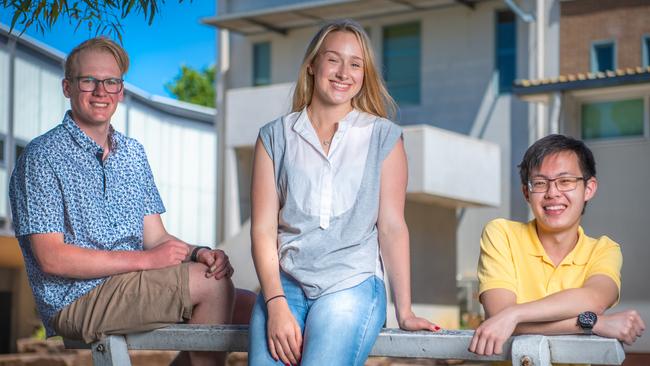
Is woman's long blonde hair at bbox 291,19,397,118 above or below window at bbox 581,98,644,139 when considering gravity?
below

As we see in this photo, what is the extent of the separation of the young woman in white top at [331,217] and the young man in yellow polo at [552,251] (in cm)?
→ 28

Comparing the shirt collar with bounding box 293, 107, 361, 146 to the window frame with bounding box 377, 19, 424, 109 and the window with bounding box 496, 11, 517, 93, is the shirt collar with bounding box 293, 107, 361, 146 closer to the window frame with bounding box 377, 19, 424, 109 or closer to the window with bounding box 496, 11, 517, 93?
the window with bounding box 496, 11, 517, 93

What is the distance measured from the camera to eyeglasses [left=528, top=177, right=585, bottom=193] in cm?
331

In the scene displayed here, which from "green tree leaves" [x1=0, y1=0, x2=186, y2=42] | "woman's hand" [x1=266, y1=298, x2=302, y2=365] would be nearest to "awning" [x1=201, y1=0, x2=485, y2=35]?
"green tree leaves" [x1=0, y1=0, x2=186, y2=42]

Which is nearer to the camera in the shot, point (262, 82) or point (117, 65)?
point (117, 65)

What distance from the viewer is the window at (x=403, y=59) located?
1991 cm

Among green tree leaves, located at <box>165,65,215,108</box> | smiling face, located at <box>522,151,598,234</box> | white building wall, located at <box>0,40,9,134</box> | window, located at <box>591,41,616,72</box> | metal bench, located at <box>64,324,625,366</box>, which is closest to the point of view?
metal bench, located at <box>64,324,625,366</box>

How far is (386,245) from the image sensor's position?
3.28m

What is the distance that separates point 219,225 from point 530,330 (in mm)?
18349

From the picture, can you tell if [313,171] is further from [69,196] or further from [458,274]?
[458,274]

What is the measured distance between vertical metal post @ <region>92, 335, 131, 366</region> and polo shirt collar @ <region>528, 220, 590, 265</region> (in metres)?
1.16

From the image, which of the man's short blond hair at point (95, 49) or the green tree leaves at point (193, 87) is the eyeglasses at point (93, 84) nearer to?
the man's short blond hair at point (95, 49)

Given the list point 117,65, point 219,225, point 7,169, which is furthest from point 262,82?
point 117,65

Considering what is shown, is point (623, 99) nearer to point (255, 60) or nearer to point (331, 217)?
point (255, 60)
